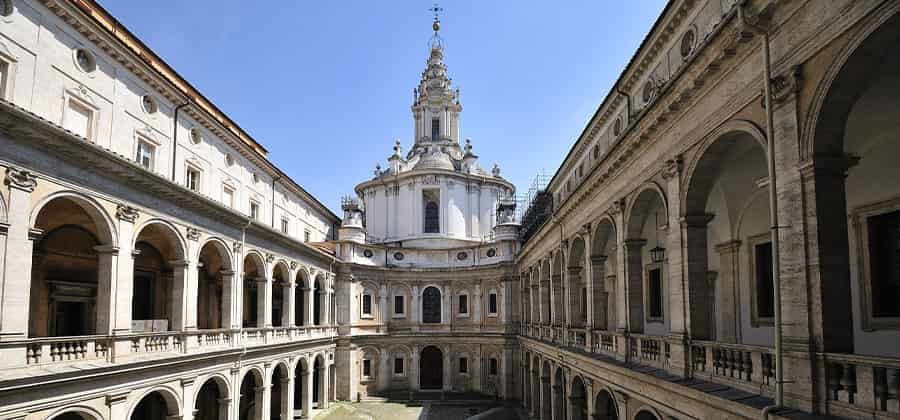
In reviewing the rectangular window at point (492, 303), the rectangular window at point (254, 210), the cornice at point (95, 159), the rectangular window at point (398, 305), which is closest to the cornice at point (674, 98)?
the cornice at point (95, 159)

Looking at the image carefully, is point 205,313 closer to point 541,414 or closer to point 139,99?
point 139,99

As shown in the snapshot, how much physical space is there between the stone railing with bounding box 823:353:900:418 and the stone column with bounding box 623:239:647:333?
316 inches

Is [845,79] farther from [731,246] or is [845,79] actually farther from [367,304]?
[367,304]

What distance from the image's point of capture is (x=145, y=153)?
21.5 meters

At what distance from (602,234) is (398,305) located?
2977 cm

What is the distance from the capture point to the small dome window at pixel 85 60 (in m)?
18.0

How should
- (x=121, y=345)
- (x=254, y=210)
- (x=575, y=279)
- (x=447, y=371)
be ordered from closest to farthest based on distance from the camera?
(x=121, y=345) → (x=575, y=279) → (x=254, y=210) → (x=447, y=371)

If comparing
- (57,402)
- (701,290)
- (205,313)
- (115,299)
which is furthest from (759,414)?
(205,313)

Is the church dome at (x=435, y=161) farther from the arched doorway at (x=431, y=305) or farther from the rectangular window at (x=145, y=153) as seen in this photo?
the rectangular window at (x=145, y=153)

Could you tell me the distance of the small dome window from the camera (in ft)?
58.9

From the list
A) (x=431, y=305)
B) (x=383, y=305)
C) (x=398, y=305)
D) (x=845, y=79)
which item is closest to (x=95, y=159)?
(x=845, y=79)

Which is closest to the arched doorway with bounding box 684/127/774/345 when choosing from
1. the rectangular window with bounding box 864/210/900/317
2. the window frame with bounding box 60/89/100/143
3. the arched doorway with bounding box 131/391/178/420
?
the rectangular window with bounding box 864/210/900/317

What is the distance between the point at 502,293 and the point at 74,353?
105ft

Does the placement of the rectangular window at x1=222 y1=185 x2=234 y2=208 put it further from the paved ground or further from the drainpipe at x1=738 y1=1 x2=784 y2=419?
the drainpipe at x1=738 y1=1 x2=784 y2=419
